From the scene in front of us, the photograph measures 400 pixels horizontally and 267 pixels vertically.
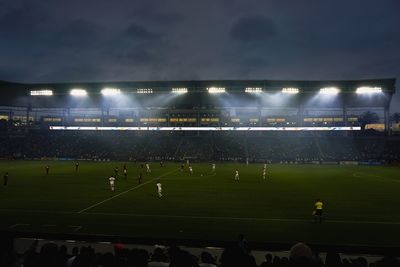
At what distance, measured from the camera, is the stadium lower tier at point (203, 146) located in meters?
77.6

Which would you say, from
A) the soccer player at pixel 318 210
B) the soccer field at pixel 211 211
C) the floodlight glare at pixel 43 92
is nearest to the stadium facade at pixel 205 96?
the floodlight glare at pixel 43 92

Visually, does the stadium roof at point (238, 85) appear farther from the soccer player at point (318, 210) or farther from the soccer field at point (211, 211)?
the soccer player at point (318, 210)

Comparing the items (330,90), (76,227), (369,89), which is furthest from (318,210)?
(369,89)

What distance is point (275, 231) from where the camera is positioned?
18.2 m

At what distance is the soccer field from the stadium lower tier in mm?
41764

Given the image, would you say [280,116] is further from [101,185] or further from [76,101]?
[101,185]

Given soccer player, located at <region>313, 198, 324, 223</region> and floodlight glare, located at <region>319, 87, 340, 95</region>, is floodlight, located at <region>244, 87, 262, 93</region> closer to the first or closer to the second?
floodlight glare, located at <region>319, 87, 340, 95</region>

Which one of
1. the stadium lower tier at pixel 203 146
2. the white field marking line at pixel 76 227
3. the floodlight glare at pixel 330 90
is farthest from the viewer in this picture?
the stadium lower tier at pixel 203 146

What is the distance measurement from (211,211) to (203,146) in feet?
206

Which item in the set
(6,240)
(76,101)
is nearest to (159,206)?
(6,240)

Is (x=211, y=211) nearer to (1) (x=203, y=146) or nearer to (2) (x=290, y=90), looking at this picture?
(2) (x=290, y=90)

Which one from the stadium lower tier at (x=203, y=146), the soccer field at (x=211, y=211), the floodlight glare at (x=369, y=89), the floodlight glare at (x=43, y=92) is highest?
the floodlight glare at (x=43, y=92)

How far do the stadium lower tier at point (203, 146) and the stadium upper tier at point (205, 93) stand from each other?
8622 millimetres

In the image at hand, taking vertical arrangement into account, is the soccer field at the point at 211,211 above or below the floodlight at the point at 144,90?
below
